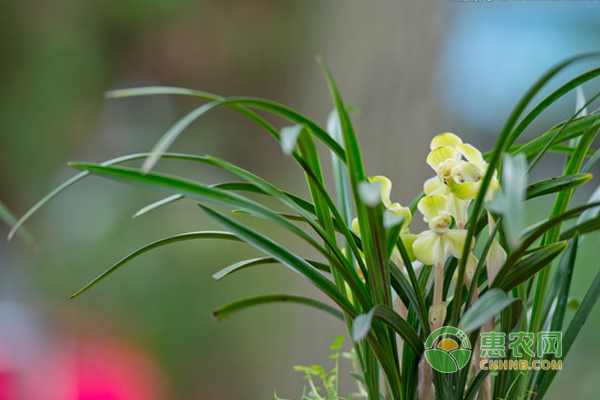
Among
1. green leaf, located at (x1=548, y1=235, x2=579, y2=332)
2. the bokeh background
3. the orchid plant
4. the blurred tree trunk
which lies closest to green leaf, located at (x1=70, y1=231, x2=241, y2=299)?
the orchid plant

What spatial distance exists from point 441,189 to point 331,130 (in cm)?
12

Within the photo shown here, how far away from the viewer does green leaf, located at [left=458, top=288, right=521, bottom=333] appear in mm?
276

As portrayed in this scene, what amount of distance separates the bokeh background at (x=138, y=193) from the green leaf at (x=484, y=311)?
1.14 meters

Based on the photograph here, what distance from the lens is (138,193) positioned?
6.18ft

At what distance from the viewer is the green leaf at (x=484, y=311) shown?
276 millimetres

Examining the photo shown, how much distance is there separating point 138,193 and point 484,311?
5.61 feet

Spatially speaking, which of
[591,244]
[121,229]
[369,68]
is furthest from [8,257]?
[591,244]

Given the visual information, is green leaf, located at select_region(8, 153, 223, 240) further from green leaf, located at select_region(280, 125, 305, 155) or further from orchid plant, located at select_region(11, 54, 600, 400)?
green leaf, located at select_region(280, 125, 305, 155)

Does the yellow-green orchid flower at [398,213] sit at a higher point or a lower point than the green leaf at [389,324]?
higher

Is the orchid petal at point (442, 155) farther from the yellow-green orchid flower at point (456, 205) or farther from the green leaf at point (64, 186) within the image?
the green leaf at point (64, 186)

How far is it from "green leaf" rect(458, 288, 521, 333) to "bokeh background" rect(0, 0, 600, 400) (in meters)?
1.14

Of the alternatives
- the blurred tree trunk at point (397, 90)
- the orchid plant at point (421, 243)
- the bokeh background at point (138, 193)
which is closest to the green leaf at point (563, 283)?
the orchid plant at point (421, 243)

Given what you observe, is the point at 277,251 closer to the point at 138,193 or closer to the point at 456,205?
the point at 456,205

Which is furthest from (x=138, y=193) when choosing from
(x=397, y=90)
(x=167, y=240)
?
(x=167, y=240)
